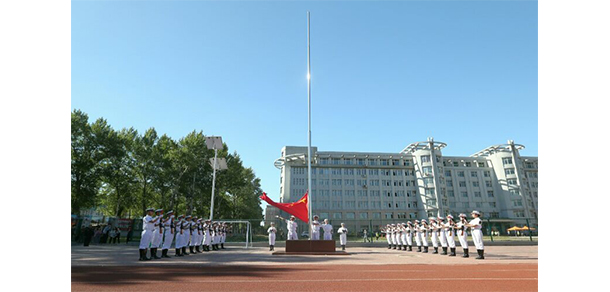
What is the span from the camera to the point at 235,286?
5.78 m

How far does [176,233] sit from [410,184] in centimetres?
7006

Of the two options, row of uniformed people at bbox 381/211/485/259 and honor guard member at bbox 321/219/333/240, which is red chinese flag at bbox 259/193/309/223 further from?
row of uniformed people at bbox 381/211/485/259

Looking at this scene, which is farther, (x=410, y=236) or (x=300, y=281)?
(x=410, y=236)

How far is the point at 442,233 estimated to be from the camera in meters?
15.9

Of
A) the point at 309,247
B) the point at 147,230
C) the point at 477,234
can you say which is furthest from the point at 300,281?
the point at 477,234

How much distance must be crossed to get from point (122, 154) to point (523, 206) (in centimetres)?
8071

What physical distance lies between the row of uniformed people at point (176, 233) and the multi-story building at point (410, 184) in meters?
53.0

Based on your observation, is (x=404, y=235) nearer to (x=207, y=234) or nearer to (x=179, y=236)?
(x=207, y=234)

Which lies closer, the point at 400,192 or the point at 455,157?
the point at 400,192

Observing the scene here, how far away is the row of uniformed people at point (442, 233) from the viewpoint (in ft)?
42.2

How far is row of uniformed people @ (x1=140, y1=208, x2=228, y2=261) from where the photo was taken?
11922 mm

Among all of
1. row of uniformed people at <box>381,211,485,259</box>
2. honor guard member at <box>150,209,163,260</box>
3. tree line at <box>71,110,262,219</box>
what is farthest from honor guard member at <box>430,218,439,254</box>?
tree line at <box>71,110,262,219</box>
